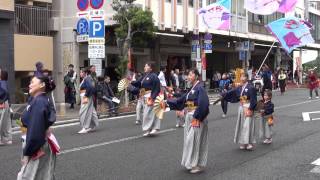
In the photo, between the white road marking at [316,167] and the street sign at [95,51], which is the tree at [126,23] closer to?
the street sign at [95,51]

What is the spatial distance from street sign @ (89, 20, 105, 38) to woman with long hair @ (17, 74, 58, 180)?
1423 cm

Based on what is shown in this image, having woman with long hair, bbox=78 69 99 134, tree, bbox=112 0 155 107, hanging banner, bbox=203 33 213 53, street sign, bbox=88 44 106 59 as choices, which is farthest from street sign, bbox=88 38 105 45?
hanging banner, bbox=203 33 213 53

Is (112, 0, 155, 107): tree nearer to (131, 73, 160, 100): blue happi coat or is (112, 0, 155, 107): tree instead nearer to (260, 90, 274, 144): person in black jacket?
(131, 73, 160, 100): blue happi coat

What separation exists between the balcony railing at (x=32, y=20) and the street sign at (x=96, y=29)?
6.10 meters

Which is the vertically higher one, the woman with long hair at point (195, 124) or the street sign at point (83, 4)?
the street sign at point (83, 4)

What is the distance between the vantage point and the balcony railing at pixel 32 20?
25.6 m

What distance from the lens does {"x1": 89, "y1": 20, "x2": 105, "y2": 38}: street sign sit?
2061cm

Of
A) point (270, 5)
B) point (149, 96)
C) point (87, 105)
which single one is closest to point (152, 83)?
point (149, 96)

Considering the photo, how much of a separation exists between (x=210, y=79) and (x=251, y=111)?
30646mm

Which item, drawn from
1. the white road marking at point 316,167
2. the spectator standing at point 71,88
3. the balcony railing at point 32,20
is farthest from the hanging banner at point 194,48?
the white road marking at point 316,167

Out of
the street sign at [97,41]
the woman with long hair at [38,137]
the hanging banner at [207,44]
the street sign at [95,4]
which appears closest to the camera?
the woman with long hair at [38,137]

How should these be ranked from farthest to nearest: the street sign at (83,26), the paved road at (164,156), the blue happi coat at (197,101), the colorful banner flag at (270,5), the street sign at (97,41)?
the street sign at (83,26), the street sign at (97,41), the colorful banner flag at (270,5), the paved road at (164,156), the blue happi coat at (197,101)

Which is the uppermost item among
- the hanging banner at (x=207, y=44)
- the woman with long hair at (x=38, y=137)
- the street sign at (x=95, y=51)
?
the hanging banner at (x=207, y=44)

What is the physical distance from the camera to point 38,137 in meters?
6.11
